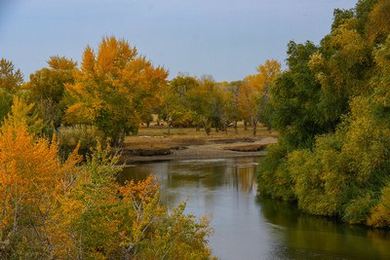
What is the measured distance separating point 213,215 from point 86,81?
31.6m

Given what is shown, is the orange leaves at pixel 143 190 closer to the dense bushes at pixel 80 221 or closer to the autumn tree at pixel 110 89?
the dense bushes at pixel 80 221

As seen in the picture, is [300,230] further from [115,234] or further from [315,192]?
[115,234]

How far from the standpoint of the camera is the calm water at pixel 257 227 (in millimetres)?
25656

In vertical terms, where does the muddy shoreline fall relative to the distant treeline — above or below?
below

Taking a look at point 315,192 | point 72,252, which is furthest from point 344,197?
Answer: point 72,252

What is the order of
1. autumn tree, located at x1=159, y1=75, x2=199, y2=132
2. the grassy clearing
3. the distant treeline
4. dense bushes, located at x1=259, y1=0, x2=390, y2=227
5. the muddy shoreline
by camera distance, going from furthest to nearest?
autumn tree, located at x1=159, y1=75, x2=199, y2=132
the grassy clearing
the muddy shoreline
the distant treeline
dense bushes, located at x1=259, y1=0, x2=390, y2=227

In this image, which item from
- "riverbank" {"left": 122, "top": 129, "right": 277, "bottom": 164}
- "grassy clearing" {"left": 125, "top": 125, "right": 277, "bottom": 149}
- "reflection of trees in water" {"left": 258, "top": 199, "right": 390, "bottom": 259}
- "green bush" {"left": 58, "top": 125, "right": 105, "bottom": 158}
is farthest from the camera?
"grassy clearing" {"left": 125, "top": 125, "right": 277, "bottom": 149}

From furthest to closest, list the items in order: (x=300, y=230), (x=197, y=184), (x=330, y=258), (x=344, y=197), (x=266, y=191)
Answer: (x=197, y=184), (x=266, y=191), (x=344, y=197), (x=300, y=230), (x=330, y=258)

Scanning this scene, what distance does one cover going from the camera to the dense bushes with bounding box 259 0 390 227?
1223 inches

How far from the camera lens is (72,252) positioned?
46.1 ft

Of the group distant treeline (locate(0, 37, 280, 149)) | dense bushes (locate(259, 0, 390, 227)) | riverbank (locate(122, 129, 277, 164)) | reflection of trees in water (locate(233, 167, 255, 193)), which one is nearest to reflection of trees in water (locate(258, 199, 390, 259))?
dense bushes (locate(259, 0, 390, 227))

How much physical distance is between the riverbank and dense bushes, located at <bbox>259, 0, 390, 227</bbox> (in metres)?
22.0

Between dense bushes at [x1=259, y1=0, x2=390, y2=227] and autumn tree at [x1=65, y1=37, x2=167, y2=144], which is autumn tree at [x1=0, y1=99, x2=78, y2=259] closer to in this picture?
dense bushes at [x1=259, y1=0, x2=390, y2=227]

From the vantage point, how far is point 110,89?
60625 mm
